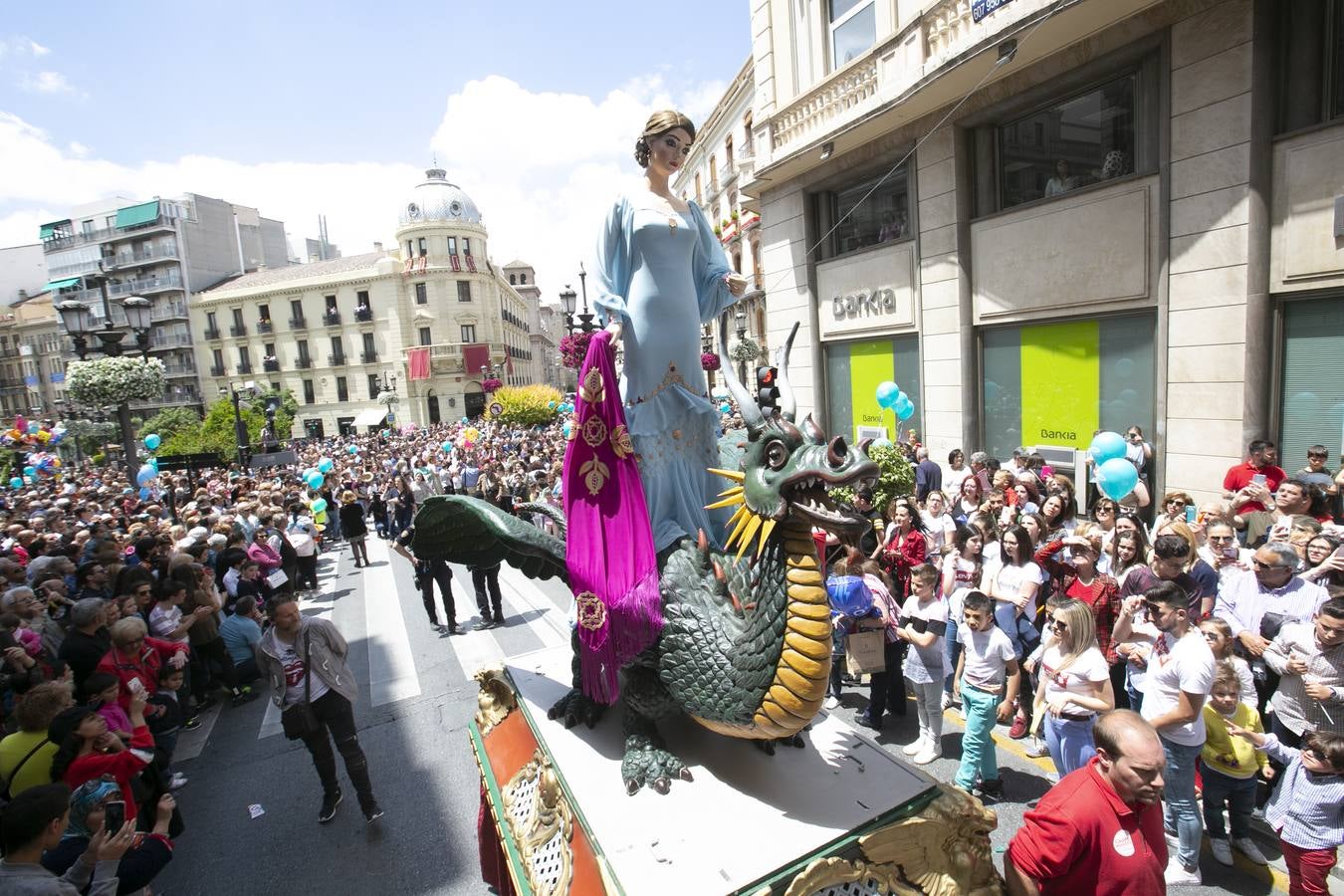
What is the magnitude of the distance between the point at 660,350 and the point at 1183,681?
3046 mm

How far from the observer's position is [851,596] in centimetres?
483

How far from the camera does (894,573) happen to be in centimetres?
625

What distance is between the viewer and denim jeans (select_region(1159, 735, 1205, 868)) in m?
3.25

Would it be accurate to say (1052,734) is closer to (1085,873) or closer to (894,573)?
(1085,873)

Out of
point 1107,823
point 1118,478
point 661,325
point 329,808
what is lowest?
point 329,808

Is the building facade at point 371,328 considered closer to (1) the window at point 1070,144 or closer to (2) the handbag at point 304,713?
(1) the window at point 1070,144

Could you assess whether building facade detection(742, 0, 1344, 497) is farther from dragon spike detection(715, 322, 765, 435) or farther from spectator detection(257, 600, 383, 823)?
spectator detection(257, 600, 383, 823)

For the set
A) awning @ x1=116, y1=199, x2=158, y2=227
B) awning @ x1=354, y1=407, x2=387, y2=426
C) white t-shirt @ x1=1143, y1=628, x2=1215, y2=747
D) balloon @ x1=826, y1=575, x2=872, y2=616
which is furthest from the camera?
awning @ x1=116, y1=199, x2=158, y2=227

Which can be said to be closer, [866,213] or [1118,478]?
[1118,478]

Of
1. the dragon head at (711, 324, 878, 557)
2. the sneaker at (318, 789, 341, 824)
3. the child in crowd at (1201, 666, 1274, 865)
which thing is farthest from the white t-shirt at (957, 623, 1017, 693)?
the sneaker at (318, 789, 341, 824)

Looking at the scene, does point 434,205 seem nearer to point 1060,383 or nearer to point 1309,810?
point 1060,383

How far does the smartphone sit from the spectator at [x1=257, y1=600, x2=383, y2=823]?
103cm

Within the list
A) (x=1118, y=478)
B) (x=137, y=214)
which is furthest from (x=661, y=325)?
(x=137, y=214)

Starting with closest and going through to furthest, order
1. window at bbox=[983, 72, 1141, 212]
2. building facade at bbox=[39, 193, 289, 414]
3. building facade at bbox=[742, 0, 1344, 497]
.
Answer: building facade at bbox=[742, 0, 1344, 497] → window at bbox=[983, 72, 1141, 212] → building facade at bbox=[39, 193, 289, 414]
